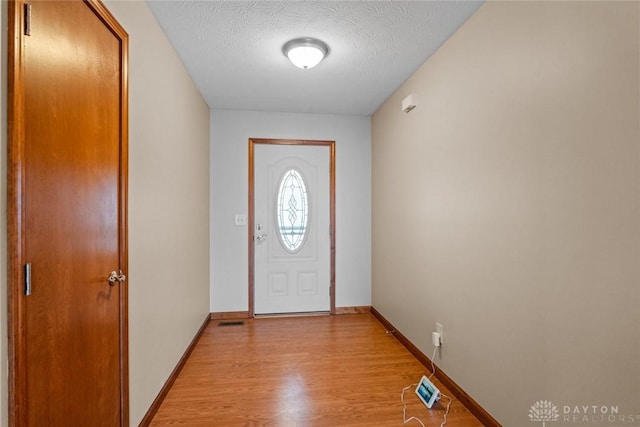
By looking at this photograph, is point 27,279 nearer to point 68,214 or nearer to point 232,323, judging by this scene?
point 68,214

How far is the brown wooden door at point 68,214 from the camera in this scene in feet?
3.04

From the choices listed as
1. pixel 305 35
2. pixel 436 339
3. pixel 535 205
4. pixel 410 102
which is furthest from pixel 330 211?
pixel 535 205

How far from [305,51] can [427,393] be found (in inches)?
98.0

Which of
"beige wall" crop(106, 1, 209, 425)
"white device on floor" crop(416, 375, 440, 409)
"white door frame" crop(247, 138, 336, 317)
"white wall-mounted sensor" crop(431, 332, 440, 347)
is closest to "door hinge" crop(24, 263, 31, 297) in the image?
"beige wall" crop(106, 1, 209, 425)

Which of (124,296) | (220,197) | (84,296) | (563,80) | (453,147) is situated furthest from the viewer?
(220,197)

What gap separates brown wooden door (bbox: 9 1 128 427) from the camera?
0.93 meters

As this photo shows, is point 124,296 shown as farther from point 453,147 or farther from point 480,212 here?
point 453,147

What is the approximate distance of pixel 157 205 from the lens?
77.5 inches

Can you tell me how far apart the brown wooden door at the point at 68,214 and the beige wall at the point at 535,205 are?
6.47 ft

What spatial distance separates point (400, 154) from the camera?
9.96 ft

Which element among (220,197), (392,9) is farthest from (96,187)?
(220,197)

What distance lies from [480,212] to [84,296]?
2.06 m
